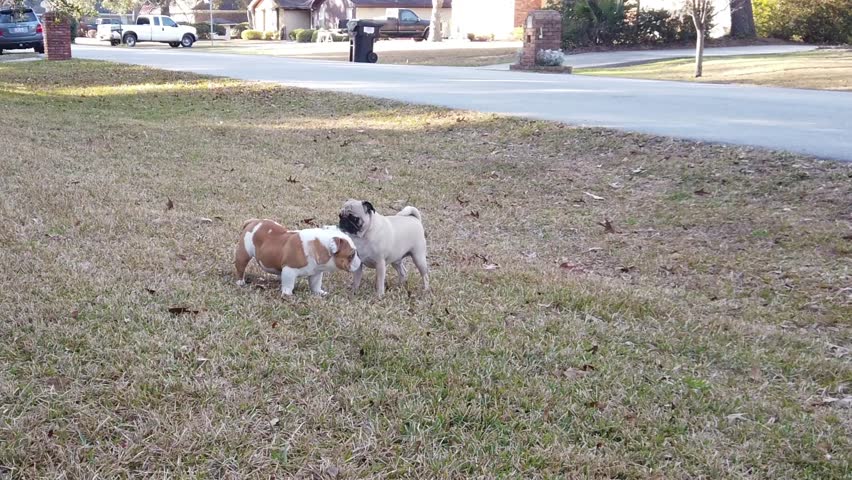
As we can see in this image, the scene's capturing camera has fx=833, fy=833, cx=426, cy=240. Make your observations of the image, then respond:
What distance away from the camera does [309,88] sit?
16344 mm

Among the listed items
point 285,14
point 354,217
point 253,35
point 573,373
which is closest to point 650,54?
point 354,217

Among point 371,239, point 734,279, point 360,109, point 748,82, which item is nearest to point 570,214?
point 734,279

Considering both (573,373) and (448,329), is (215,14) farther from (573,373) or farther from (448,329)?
(573,373)

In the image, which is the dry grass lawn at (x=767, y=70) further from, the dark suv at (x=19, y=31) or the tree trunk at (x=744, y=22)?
the dark suv at (x=19, y=31)

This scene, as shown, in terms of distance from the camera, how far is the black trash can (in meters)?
28.1

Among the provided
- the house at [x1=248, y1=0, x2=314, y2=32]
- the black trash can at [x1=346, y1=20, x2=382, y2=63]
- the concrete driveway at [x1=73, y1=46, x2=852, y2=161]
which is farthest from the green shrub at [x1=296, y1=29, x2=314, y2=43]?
the concrete driveway at [x1=73, y1=46, x2=852, y2=161]

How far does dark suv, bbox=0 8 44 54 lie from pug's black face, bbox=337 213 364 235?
29538mm

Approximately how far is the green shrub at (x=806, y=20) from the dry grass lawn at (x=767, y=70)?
6520mm

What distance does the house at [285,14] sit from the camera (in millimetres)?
66688

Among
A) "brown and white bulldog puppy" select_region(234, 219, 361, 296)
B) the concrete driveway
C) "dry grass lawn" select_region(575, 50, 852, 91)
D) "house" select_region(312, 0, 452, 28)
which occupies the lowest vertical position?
"brown and white bulldog puppy" select_region(234, 219, 361, 296)

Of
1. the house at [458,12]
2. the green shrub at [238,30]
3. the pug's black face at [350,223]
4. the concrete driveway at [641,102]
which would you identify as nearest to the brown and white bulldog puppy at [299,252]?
the pug's black face at [350,223]

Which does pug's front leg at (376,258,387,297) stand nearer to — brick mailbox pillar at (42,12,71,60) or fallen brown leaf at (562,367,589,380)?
fallen brown leaf at (562,367,589,380)

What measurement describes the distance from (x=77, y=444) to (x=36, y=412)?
275 millimetres

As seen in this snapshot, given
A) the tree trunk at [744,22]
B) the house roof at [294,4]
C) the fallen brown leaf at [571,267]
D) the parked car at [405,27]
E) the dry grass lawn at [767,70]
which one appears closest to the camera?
the fallen brown leaf at [571,267]
